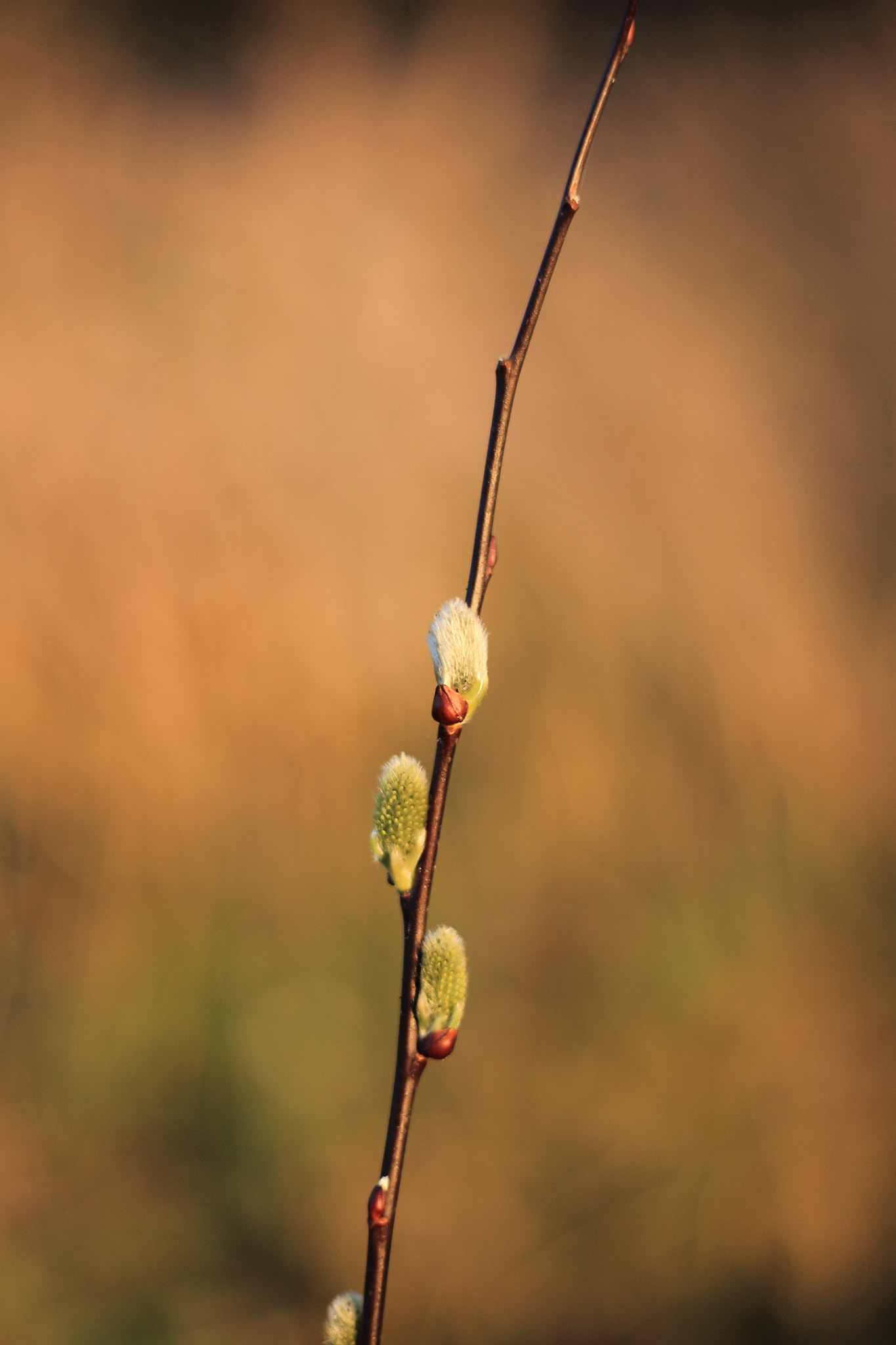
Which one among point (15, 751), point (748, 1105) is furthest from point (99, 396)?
point (748, 1105)

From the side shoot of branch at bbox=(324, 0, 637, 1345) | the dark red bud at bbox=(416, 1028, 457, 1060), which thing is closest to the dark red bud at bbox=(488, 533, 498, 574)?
the side shoot of branch at bbox=(324, 0, 637, 1345)

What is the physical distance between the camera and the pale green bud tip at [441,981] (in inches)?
9.4

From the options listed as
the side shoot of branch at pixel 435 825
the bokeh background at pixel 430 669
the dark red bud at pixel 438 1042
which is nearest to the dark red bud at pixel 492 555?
the side shoot of branch at pixel 435 825

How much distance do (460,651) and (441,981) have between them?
0.08 m

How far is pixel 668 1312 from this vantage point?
30.8 inches

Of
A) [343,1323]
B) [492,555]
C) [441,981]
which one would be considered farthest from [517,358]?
[343,1323]

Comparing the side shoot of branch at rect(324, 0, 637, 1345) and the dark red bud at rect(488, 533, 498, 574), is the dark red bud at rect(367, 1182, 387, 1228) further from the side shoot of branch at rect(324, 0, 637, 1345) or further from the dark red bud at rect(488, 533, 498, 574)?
the dark red bud at rect(488, 533, 498, 574)

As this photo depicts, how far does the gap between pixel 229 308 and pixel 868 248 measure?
65cm

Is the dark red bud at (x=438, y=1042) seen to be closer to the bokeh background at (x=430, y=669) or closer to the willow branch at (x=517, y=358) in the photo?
the willow branch at (x=517, y=358)

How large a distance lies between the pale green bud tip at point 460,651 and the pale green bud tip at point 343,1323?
17cm

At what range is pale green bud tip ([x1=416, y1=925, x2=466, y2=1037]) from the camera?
0.78 feet

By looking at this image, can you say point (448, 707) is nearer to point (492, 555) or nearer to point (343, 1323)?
point (492, 555)

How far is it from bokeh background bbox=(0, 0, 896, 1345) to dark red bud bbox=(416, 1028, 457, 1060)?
24.4 inches

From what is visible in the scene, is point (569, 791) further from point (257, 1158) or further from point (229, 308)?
point (229, 308)
